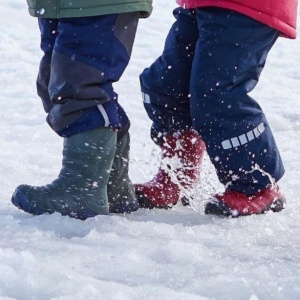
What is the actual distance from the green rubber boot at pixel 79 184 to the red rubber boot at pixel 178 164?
37 centimetres

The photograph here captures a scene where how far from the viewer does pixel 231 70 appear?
2.64 metres

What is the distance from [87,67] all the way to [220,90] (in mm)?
461

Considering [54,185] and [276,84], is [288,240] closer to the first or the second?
[54,185]

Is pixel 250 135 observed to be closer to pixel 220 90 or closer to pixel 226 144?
pixel 226 144

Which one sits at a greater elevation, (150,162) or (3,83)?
(150,162)

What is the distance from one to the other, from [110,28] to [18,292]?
0.91 metres

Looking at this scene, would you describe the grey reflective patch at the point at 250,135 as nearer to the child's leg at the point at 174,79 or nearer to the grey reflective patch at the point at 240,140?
the grey reflective patch at the point at 240,140

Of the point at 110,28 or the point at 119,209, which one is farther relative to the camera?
the point at 119,209

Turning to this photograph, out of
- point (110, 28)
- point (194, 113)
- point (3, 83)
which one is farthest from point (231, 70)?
point (3, 83)

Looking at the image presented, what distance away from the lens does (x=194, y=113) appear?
2.73 meters

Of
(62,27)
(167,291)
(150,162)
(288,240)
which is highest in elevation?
(62,27)

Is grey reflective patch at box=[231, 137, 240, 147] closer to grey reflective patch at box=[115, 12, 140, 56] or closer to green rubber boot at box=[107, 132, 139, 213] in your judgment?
green rubber boot at box=[107, 132, 139, 213]

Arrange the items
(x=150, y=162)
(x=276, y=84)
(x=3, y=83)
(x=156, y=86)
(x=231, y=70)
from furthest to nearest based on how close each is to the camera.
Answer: (x=276, y=84), (x=3, y=83), (x=150, y=162), (x=156, y=86), (x=231, y=70)

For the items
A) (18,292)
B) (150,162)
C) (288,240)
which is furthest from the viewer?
(150,162)
